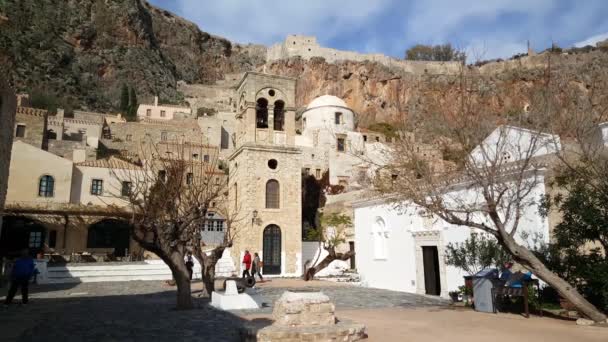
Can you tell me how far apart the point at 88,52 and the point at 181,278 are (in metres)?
62.0

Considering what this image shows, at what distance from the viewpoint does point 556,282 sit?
8.59 meters

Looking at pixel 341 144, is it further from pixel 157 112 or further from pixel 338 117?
pixel 157 112

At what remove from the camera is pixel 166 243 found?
420 inches

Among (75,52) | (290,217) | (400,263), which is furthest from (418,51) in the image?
(400,263)

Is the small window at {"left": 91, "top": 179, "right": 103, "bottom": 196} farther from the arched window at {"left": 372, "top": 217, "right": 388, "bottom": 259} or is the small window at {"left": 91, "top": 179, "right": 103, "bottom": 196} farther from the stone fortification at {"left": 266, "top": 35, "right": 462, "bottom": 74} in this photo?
the stone fortification at {"left": 266, "top": 35, "right": 462, "bottom": 74}

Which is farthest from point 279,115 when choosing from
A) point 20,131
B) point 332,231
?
point 20,131

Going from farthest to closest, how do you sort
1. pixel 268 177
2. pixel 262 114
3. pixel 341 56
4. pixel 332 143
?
pixel 341 56 < pixel 332 143 < pixel 262 114 < pixel 268 177

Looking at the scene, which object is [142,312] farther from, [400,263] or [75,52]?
[75,52]

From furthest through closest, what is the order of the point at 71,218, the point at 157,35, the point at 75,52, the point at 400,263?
the point at 157,35, the point at 75,52, the point at 71,218, the point at 400,263

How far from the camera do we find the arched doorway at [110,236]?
26.6 meters

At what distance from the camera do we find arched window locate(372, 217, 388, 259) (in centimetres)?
1753

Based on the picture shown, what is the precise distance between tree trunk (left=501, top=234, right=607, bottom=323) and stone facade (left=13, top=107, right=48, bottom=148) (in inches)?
1456

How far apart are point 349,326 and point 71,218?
79.5 ft

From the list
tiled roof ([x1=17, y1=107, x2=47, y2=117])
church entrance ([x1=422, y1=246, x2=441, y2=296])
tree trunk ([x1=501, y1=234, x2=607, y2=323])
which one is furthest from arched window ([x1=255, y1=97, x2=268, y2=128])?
tiled roof ([x1=17, y1=107, x2=47, y2=117])
